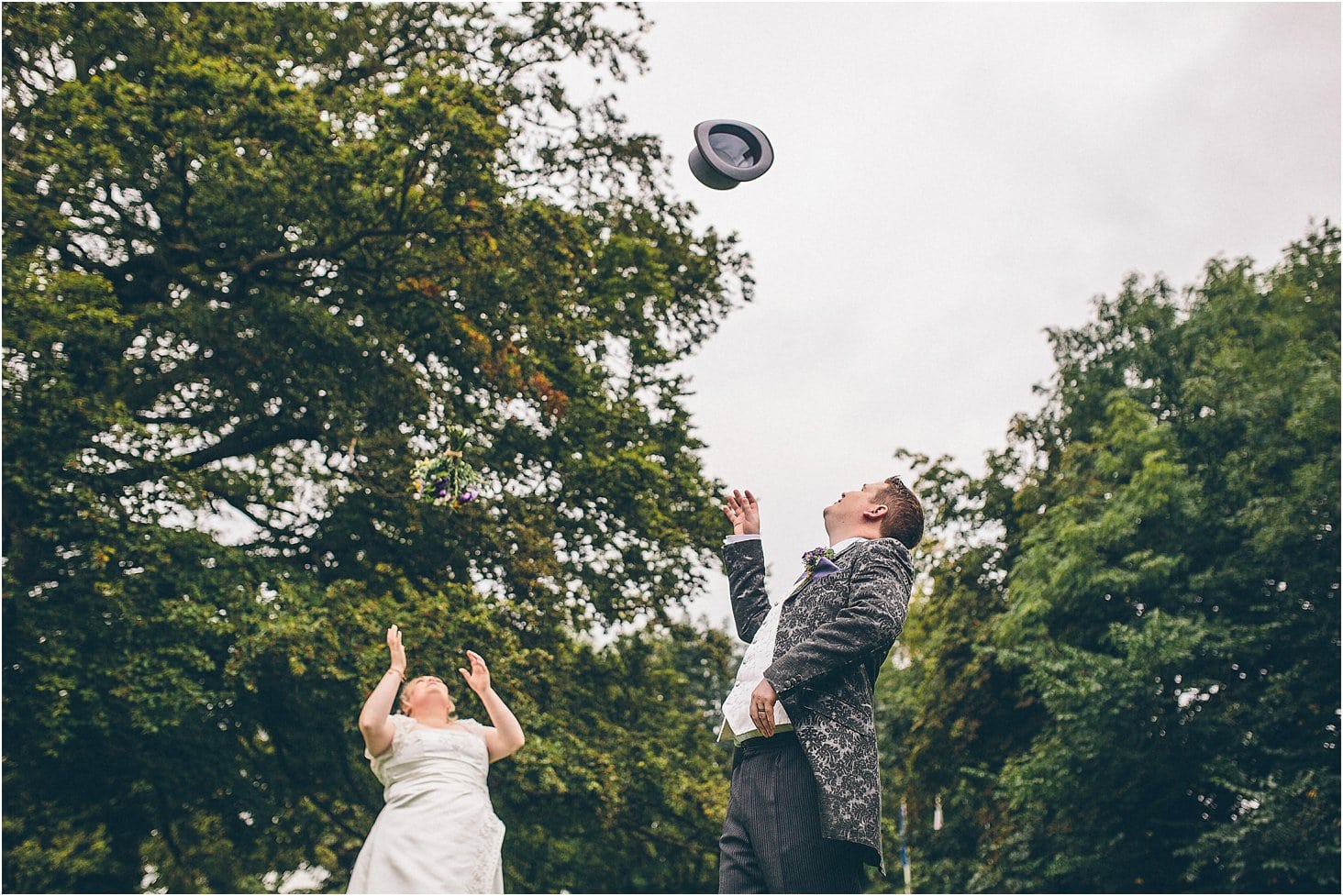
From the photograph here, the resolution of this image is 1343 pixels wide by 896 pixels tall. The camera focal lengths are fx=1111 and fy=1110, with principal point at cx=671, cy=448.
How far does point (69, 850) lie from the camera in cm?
1534

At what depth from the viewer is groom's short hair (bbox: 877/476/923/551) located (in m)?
3.49

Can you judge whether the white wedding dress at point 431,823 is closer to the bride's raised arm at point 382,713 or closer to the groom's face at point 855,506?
the bride's raised arm at point 382,713

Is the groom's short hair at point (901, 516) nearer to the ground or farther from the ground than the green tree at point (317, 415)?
nearer to the ground

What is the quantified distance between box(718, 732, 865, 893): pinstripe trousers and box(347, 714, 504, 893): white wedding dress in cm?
149

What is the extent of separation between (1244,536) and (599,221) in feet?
33.5

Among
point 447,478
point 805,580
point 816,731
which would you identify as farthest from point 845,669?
point 447,478

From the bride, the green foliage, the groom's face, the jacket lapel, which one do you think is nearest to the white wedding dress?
the bride

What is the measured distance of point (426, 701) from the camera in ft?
14.9

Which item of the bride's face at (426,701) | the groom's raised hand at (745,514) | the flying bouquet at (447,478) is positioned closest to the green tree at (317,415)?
the flying bouquet at (447,478)

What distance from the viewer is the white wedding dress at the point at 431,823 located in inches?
160

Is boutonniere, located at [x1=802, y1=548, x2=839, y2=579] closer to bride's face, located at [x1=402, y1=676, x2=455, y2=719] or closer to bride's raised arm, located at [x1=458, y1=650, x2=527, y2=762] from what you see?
bride's raised arm, located at [x1=458, y1=650, x2=527, y2=762]

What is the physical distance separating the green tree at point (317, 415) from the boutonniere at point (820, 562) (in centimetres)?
812

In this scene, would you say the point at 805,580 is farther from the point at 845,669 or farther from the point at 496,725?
the point at 496,725

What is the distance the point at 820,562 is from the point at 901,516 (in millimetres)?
307
